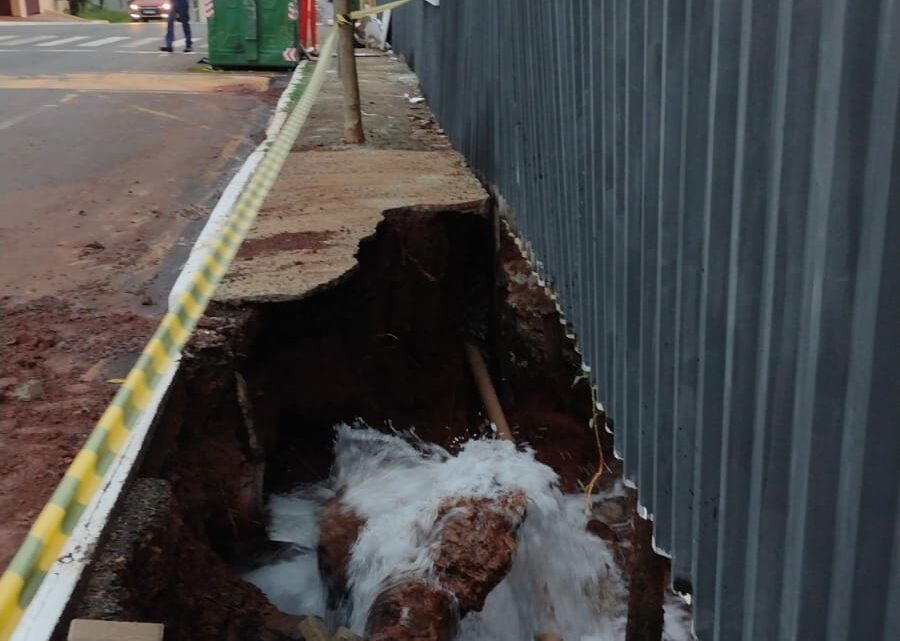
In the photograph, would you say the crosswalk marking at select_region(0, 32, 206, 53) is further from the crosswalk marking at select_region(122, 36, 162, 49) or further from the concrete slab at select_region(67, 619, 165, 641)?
the concrete slab at select_region(67, 619, 165, 641)

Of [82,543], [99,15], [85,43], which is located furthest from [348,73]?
[99,15]

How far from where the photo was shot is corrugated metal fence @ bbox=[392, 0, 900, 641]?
5.70ft

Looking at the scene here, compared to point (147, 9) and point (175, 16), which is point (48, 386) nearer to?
point (175, 16)

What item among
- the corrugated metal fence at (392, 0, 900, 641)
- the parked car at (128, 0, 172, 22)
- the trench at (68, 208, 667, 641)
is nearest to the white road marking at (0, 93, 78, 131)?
the trench at (68, 208, 667, 641)

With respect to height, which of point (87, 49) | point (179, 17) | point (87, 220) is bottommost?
point (87, 220)

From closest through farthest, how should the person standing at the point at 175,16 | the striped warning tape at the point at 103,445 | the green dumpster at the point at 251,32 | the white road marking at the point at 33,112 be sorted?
the striped warning tape at the point at 103,445 < the white road marking at the point at 33,112 < the green dumpster at the point at 251,32 < the person standing at the point at 175,16

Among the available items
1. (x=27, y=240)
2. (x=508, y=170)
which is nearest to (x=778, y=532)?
(x=508, y=170)

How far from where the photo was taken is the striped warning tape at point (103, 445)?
9.58ft

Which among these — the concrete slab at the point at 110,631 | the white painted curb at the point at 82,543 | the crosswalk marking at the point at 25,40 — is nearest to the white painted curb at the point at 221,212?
the white painted curb at the point at 82,543

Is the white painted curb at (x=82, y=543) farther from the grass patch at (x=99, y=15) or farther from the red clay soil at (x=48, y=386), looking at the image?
the grass patch at (x=99, y=15)

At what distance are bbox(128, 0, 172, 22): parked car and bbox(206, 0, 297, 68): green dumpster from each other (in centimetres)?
1777

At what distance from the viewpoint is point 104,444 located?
3.57 m

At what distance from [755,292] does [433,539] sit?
3.41 m

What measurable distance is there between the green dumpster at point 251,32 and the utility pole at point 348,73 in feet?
26.6
